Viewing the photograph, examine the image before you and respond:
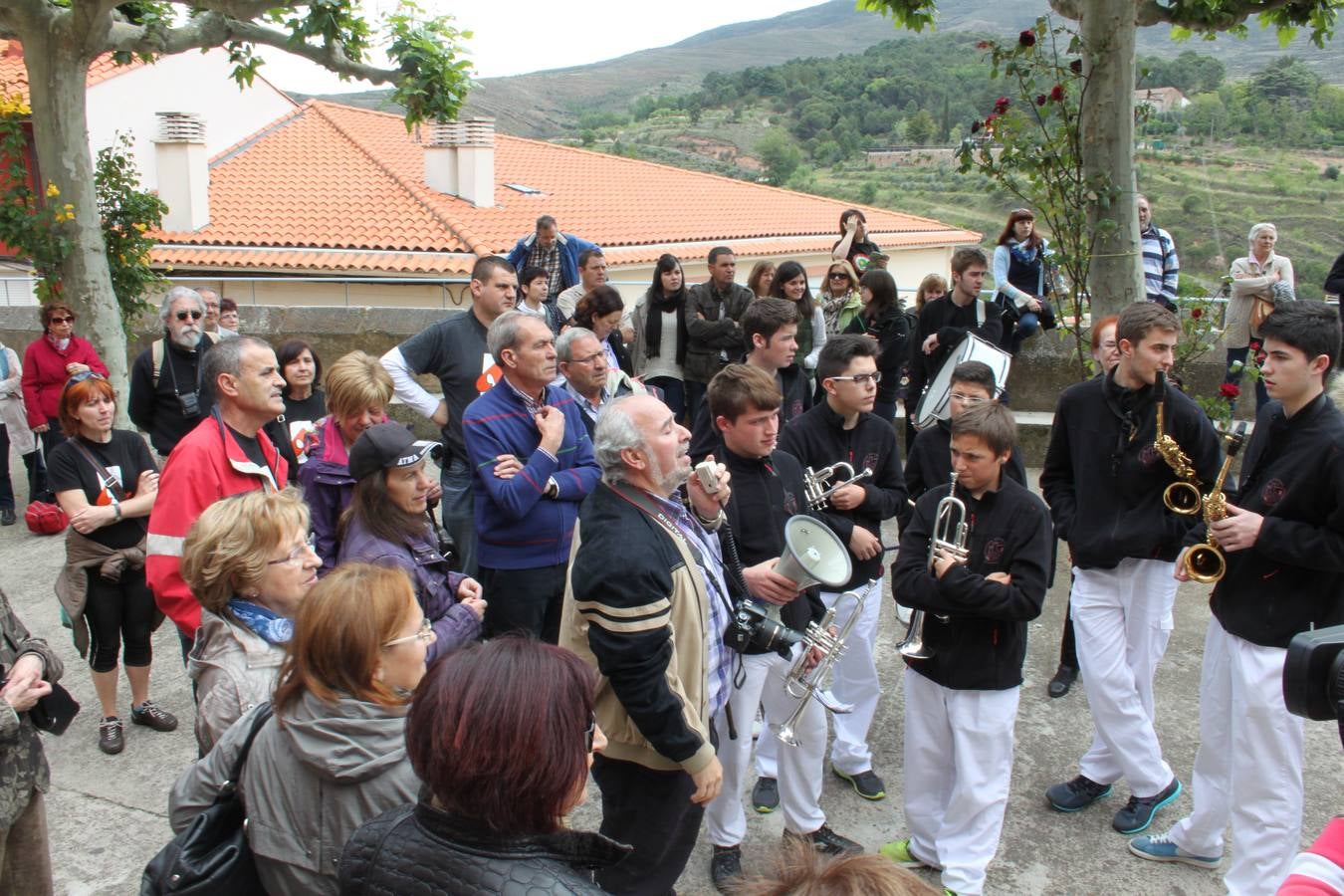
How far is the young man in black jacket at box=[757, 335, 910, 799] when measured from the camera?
420cm

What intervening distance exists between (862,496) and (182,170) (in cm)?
2176

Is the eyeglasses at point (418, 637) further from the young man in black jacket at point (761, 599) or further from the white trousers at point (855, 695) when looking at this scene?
the white trousers at point (855, 695)

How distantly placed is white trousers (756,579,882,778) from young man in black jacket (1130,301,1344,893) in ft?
4.34


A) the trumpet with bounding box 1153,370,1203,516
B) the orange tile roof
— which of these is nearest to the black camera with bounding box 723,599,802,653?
the trumpet with bounding box 1153,370,1203,516

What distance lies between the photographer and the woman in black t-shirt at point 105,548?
4418 mm

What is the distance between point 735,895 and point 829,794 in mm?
3034

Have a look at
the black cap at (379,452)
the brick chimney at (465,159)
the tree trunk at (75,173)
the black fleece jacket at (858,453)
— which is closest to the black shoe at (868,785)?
the black fleece jacket at (858,453)

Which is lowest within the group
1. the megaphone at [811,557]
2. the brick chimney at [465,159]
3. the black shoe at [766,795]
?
the black shoe at [766,795]

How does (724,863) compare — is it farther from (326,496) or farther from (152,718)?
(152,718)

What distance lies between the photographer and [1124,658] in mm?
4020

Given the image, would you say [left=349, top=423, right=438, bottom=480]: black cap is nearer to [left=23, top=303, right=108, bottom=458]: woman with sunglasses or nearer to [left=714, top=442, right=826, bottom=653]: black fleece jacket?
[left=714, top=442, right=826, bottom=653]: black fleece jacket

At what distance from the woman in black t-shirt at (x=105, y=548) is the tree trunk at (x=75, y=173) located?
12.6 feet

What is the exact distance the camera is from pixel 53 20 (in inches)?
300

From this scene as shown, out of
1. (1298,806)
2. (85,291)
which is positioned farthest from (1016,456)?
(85,291)
